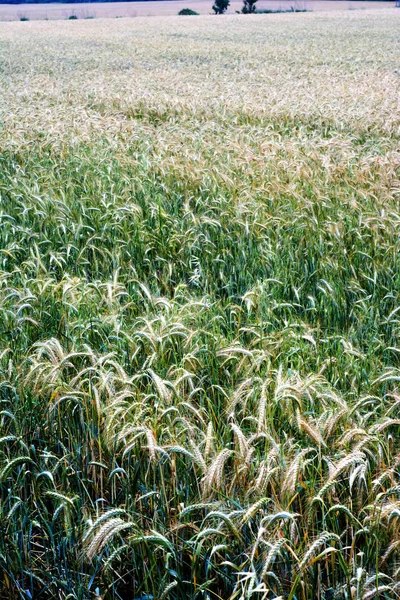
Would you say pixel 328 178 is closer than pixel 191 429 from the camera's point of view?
No

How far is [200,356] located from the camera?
2795 mm

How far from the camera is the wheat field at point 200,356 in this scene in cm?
184

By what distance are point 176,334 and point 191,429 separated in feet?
2.66

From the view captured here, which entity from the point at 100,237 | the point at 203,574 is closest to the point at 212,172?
the point at 100,237

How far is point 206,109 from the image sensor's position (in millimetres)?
9766

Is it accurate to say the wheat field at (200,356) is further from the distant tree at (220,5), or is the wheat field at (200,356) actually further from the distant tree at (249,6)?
the distant tree at (249,6)

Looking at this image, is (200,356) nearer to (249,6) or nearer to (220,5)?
(220,5)

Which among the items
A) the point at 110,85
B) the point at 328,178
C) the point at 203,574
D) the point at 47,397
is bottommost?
the point at 203,574

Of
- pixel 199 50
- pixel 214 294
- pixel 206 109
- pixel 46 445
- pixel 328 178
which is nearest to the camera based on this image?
pixel 46 445

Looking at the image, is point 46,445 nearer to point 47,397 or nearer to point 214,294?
point 47,397

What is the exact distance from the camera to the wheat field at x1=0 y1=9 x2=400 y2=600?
1840 mm

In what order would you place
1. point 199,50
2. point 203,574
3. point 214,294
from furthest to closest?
point 199,50 < point 214,294 < point 203,574

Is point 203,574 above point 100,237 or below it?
below

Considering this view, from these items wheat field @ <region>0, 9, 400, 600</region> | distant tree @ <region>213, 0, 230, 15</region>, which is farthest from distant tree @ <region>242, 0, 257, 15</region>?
wheat field @ <region>0, 9, 400, 600</region>
